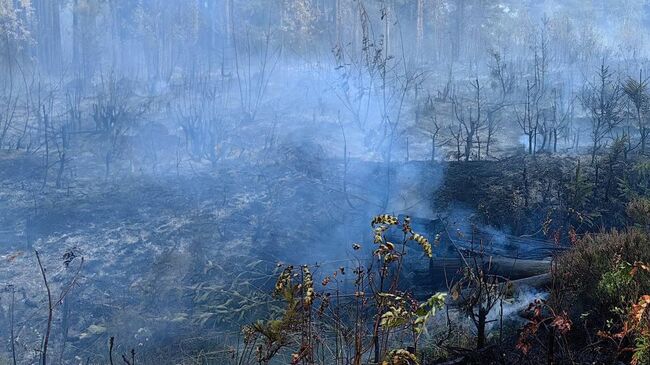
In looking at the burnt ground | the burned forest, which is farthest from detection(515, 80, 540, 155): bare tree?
the burnt ground

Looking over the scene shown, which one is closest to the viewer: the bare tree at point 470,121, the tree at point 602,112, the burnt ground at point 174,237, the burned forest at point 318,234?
the burned forest at point 318,234

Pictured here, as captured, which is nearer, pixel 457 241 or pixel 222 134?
pixel 457 241

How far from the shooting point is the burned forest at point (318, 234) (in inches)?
129

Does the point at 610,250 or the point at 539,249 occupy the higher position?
the point at 610,250

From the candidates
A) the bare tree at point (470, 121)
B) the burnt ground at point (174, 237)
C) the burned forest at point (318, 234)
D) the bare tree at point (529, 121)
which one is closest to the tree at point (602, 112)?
the burned forest at point (318, 234)

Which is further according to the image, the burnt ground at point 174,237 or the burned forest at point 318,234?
the burnt ground at point 174,237

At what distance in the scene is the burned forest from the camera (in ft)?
10.8

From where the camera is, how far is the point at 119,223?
719 cm

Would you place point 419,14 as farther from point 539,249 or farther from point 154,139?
point 539,249

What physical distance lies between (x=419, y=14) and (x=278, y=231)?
1968 centimetres

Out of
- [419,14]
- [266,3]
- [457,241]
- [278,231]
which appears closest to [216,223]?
[278,231]

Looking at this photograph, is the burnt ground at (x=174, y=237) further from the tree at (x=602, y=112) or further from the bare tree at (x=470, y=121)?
the tree at (x=602, y=112)

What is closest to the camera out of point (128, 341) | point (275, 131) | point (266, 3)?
point (128, 341)

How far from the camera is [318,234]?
6.98 metres
